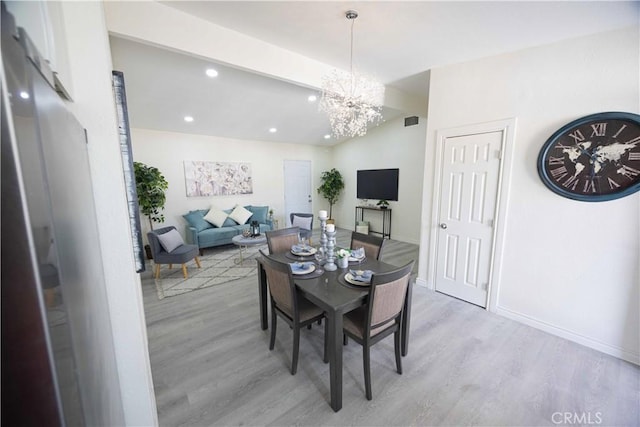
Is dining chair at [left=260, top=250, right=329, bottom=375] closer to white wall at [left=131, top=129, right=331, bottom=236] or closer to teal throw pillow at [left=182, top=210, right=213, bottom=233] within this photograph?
teal throw pillow at [left=182, top=210, right=213, bottom=233]

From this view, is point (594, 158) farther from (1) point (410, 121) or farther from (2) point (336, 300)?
(1) point (410, 121)

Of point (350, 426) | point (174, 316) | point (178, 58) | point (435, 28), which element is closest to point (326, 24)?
point (435, 28)

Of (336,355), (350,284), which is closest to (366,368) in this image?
(336,355)

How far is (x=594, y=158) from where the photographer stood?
2061mm

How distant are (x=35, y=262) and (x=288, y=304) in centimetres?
163

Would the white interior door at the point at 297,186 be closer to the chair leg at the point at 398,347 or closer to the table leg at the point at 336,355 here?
the chair leg at the point at 398,347

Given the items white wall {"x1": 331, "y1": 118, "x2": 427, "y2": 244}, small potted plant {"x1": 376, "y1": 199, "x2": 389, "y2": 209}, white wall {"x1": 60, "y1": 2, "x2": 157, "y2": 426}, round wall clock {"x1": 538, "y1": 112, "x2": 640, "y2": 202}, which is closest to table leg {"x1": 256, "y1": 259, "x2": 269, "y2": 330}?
white wall {"x1": 60, "y1": 2, "x2": 157, "y2": 426}

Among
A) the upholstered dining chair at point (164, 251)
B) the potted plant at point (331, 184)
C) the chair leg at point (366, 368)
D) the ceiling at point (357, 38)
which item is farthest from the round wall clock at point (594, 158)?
the potted plant at point (331, 184)

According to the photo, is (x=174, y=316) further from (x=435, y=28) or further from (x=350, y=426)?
(x=435, y=28)

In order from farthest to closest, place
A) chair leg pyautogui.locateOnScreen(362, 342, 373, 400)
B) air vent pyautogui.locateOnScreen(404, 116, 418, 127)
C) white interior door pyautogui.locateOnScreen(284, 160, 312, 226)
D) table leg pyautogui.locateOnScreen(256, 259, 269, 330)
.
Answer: white interior door pyautogui.locateOnScreen(284, 160, 312, 226) → air vent pyautogui.locateOnScreen(404, 116, 418, 127) → table leg pyautogui.locateOnScreen(256, 259, 269, 330) → chair leg pyautogui.locateOnScreen(362, 342, 373, 400)

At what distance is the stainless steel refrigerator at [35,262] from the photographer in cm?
37
